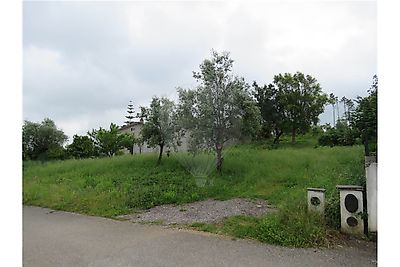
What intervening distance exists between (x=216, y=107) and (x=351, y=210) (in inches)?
214

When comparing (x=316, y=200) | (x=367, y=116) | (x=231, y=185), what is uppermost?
(x=367, y=116)

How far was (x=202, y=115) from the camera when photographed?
906 centimetres

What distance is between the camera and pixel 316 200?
179 inches

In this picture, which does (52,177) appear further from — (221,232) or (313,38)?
(313,38)

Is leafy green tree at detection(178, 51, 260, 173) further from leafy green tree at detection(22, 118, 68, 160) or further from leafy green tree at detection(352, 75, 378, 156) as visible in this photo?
leafy green tree at detection(22, 118, 68, 160)

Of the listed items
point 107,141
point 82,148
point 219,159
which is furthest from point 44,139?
point 219,159

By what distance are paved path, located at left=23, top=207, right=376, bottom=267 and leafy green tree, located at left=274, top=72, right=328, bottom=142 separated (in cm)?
1373

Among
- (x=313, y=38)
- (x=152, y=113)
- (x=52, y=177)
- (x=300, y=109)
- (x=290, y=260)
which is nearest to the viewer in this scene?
(x=290, y=260)

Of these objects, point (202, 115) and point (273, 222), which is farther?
point (202, 115)

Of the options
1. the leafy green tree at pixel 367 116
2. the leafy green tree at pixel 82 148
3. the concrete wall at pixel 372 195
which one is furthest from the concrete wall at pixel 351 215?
the leafy green tree at pixel 82 148

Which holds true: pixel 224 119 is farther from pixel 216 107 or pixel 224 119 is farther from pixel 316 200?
pixel 316 200
